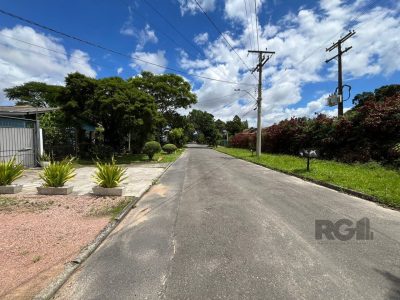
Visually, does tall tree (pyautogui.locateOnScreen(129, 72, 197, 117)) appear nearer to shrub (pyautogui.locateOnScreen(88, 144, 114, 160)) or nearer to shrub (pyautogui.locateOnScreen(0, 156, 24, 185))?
shrub (pyautogui.locateOnScreen(88, 144, 114, 160))

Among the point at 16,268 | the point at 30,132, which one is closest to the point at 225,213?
the point at 16,268

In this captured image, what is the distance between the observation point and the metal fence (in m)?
13.7

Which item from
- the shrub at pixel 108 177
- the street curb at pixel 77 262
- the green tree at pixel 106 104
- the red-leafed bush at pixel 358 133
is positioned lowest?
the street curb at pixel 77 262

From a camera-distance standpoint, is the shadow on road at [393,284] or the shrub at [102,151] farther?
the shrub at [102,151]

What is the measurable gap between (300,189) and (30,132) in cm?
1384

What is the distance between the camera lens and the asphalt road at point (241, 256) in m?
3.29

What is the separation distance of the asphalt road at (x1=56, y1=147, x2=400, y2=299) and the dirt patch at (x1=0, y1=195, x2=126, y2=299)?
42 centimetres

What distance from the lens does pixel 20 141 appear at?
48.2 feet

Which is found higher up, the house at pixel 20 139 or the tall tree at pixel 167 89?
the tall tree at pixel 167 89

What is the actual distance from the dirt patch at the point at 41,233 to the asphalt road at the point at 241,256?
42 centimetres

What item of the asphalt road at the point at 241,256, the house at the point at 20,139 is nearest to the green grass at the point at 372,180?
the asphalt road at the point at 241,256

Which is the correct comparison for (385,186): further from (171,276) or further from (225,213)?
(171,276)

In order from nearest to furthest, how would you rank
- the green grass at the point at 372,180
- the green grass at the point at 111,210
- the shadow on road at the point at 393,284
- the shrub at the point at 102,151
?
the shadow on road at the point at 393,284 → the green grass at the point at 111,210 → the green grass at the point at 372,180 → the shrub at the point at 102,151

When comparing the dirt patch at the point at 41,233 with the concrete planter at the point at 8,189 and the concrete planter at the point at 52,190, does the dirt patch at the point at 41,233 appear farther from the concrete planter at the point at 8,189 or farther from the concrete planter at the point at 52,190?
the concrete planter at the point at 8,189
